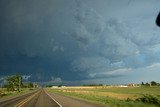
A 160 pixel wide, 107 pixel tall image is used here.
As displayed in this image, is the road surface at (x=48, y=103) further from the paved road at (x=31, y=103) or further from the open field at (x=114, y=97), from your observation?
the open field at (x=114, y=97)

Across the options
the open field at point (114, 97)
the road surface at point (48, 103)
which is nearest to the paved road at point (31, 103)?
the road surface at point (48, 103)

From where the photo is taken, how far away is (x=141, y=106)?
24.9m

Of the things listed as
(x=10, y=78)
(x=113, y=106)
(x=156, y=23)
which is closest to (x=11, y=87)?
(x=10, y=78)

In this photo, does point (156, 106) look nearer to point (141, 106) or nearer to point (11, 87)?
point (141, 106)

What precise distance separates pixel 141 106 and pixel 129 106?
105cm

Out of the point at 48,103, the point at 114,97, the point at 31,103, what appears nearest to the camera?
the point at 48,103

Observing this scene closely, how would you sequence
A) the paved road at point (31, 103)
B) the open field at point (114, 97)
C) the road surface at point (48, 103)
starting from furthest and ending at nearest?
the paved road at point (31, 103), the road surface at point (48, 103), the open field at point (114, 97)

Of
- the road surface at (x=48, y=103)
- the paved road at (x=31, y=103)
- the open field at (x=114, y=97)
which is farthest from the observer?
the paved road at (x=31, y=103)

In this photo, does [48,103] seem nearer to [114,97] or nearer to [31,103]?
[31,103]

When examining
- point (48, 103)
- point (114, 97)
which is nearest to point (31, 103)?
point (48, 103)

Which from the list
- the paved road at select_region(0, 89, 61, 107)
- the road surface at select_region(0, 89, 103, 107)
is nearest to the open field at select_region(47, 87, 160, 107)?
the road surface at select_region(0, 89, 103, 107)

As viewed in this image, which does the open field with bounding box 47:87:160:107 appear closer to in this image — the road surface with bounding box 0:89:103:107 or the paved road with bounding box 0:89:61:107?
the road surface with bounding box 0:89:103:107

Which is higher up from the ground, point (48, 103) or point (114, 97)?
point (114, 97)

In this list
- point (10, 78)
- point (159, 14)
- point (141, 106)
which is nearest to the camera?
point (159, 14)
